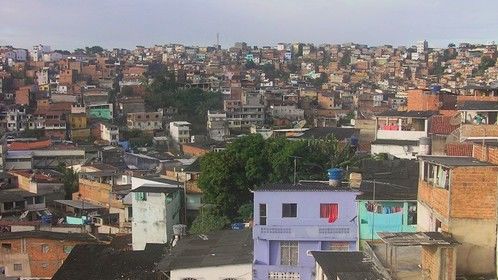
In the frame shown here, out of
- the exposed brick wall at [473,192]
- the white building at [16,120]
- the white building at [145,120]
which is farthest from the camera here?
the white building at [145,120]

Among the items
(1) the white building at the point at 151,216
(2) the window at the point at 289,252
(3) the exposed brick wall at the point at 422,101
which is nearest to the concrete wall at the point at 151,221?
(1) the white building at the point at 151,216

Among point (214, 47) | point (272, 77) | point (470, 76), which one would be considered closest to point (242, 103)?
point (470, 76)

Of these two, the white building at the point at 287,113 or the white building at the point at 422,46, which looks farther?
the white building at the point at 422,46

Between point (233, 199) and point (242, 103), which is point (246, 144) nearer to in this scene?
point (233, 199)

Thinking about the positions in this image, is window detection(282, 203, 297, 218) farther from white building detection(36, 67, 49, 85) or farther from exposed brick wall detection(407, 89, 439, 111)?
white building detection(36, 67, 49, 85)

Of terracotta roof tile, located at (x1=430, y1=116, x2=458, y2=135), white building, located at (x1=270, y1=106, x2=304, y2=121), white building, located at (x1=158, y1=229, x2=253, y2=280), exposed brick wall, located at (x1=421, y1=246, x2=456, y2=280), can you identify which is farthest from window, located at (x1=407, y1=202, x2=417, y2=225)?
white building, located at (x1=270, y1=106, x2=304, y2=121)

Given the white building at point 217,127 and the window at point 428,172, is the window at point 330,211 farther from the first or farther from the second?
the white building at point 217,127

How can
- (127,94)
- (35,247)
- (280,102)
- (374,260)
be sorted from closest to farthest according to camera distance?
(374,260)
(35,247)
(280,102)
(127,94)
